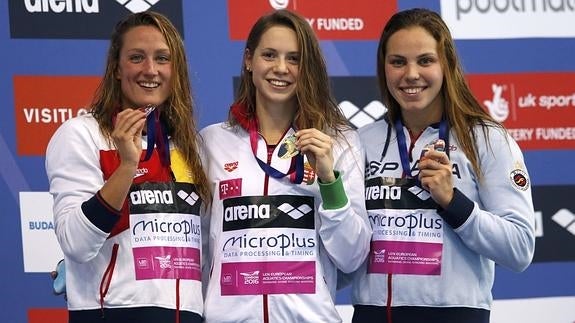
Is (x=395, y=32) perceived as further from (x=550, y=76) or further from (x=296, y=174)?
(x=550, y=76)

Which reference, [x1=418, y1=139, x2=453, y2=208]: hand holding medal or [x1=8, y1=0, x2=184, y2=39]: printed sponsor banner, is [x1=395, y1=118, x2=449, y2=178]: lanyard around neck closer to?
[x1=418, y1=139, x2=453, y2=208]: hand holding medal

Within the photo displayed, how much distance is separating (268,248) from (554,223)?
1.96m

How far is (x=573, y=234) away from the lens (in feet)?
15.4

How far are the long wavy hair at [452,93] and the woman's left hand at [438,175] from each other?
151 mm

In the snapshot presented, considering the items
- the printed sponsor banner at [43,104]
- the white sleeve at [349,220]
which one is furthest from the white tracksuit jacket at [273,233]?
the printed sponsor banner at [43,104]

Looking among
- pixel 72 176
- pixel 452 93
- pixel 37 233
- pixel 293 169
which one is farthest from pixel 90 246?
pixel 37 233


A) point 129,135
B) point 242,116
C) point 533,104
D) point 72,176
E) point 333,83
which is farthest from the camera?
point 533,104

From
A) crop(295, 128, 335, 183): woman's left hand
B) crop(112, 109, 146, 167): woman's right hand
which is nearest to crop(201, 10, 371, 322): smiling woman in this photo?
crop(295, 128, 335, 183): woman's left hand

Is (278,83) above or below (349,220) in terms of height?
above

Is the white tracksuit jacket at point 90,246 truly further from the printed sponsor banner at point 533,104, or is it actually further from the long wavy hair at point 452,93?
the printed sponsor banner at point 533,104

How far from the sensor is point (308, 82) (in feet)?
10.6

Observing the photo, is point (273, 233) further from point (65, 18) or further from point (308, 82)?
point (65, 18)

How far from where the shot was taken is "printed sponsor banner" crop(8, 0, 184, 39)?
14.1ft

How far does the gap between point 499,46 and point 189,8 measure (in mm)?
1289
